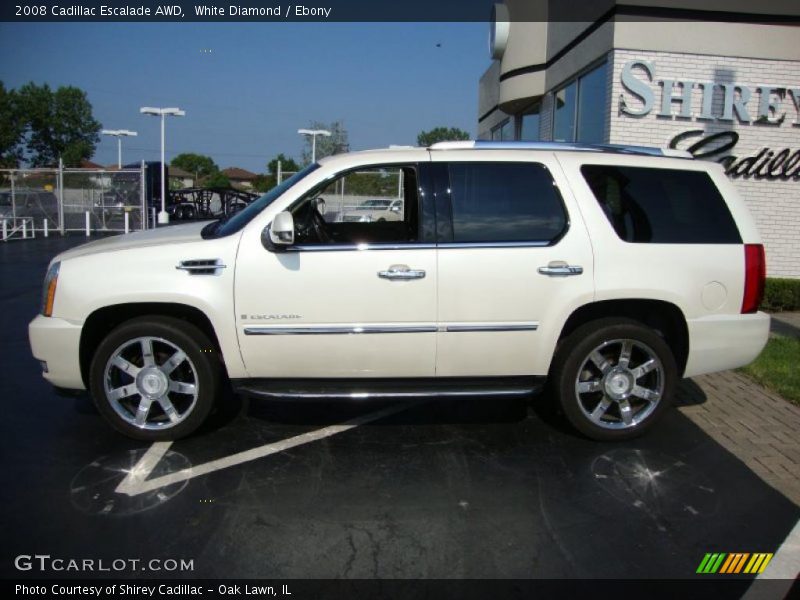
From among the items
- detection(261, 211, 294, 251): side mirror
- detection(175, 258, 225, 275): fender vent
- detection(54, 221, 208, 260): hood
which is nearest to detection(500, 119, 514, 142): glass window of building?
detection(54, 221, 208, 260): hood

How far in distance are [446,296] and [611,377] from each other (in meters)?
1.33

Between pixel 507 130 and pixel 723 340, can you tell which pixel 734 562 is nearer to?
pixel 723 340

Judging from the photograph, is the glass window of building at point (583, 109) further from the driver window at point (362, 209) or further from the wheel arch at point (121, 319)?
the wheel arch at point (121, 319)

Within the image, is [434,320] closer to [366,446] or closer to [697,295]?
[366,446]

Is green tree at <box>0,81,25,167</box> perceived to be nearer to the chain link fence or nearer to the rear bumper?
the chain link fence

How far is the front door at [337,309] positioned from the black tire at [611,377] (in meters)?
0.95

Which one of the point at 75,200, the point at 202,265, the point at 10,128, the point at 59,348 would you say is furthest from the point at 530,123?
the point at 10,128

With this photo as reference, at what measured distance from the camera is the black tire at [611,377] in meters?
4.43

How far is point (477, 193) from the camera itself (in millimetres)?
4391

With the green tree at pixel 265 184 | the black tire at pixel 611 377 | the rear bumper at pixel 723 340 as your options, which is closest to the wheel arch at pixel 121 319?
the black tire at pixel 611 377

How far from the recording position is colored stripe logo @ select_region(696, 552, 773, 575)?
3076 mm

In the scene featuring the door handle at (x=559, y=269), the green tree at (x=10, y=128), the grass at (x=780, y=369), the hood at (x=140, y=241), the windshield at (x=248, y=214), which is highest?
the green tree at (x=10, y=128)

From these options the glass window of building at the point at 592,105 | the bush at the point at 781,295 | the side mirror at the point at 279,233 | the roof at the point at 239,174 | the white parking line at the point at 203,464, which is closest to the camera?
the white parking line at the point at 203,464

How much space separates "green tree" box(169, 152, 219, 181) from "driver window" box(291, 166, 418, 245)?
121608mm
